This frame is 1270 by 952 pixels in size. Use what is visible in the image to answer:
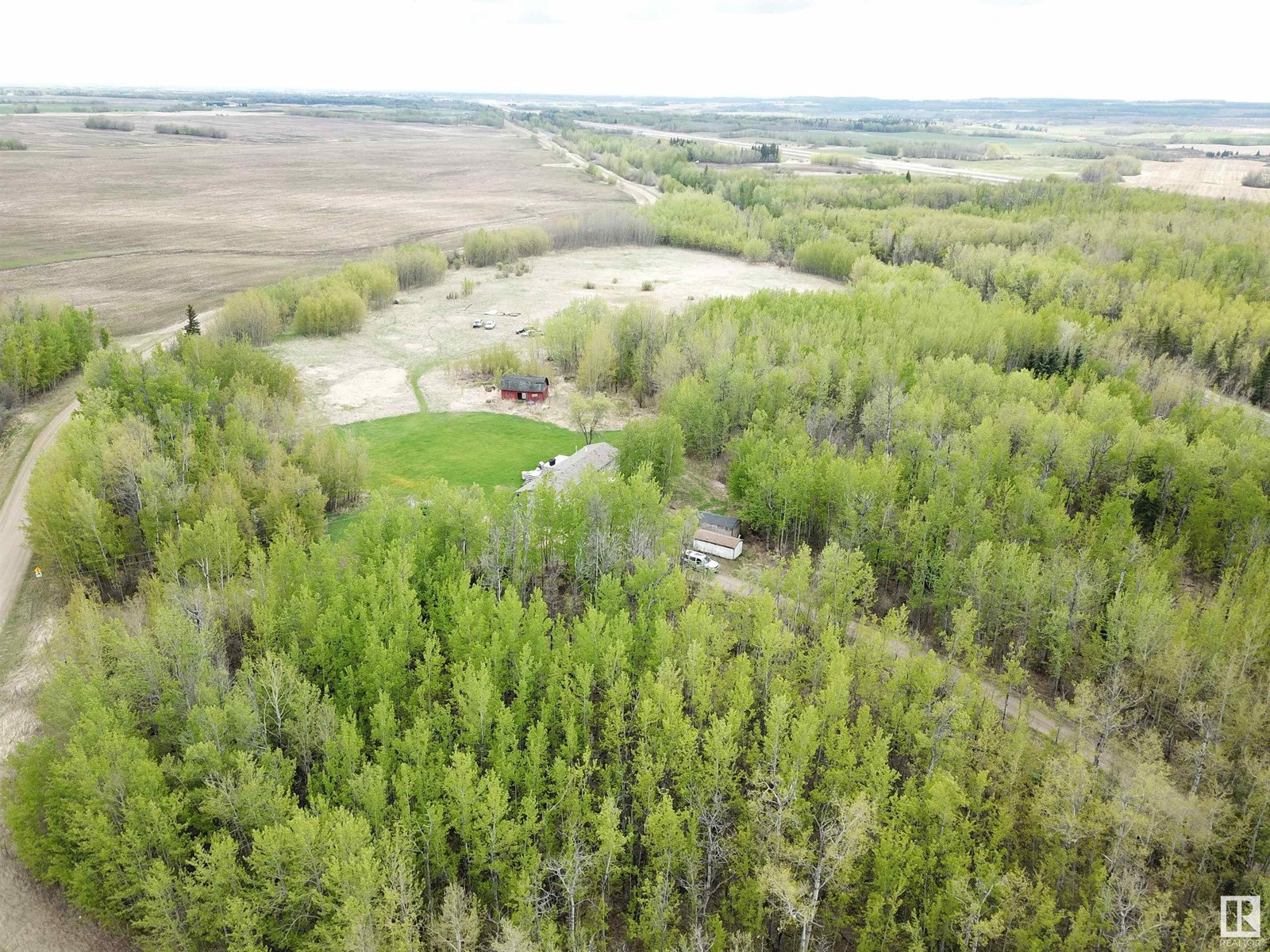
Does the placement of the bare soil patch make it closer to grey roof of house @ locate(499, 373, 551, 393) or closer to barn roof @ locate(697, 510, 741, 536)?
barn roof @ locate(697, 510, 741, 536)

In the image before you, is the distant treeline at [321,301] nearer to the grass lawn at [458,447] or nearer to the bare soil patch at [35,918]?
the grass lawn at [458,447]

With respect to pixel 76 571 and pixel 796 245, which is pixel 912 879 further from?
pixel 796 245

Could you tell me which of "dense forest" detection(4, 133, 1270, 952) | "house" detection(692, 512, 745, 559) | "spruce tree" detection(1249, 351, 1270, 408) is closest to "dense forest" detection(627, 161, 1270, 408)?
"spruce tree" detection(1249, 351, 1270, 408)

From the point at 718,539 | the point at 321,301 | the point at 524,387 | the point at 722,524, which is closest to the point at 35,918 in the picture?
the point at 718,539

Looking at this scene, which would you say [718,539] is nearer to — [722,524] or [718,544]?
[718,544]

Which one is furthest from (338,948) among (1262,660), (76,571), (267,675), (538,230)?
(538,230)

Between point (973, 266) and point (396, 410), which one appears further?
point (973, 266)

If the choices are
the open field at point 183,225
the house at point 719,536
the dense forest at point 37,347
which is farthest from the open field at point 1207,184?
the dense forest at point 37,347
